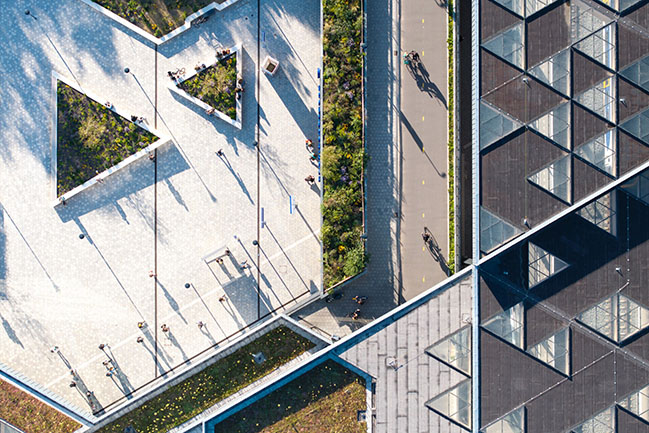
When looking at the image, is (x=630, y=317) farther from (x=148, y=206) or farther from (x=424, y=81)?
(x=148, y=206)

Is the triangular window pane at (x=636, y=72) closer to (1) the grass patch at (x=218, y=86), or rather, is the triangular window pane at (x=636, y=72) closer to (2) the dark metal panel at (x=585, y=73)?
(2) the dark metal panel at (x=585, y=73)

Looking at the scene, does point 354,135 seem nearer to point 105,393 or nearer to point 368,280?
point 368,280

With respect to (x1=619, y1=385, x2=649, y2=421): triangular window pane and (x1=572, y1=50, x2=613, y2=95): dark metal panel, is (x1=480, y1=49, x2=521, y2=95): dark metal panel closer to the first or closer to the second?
(x1=572, y1=50, x2=613, y2=95): dark metal panel

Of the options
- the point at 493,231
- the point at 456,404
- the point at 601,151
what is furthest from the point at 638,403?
the point at 601,151

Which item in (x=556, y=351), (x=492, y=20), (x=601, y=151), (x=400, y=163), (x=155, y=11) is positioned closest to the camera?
(x=601, y=151)

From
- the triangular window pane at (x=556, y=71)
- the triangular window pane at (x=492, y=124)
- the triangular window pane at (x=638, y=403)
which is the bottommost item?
the triangular window pane at (x=638, y=403)

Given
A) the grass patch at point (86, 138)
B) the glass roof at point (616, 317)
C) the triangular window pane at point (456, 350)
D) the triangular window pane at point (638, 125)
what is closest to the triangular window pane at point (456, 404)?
the triangular window pane at point (456, 350)

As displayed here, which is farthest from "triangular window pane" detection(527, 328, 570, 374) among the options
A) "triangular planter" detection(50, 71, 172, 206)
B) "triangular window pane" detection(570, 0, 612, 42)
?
"triangular planter" detection(50, 71, 172, 206)
